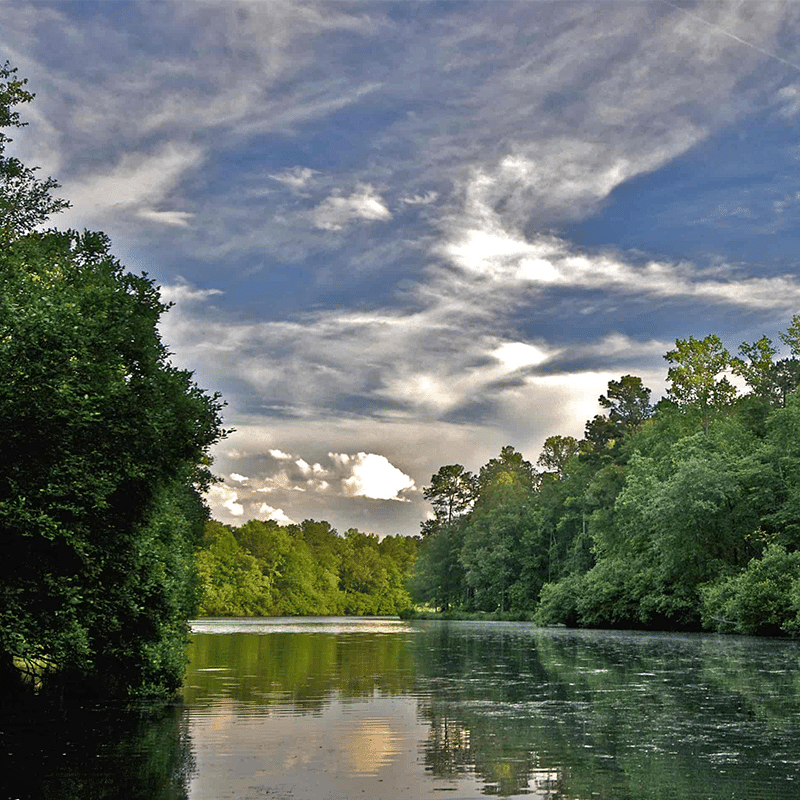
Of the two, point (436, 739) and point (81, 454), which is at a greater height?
→ point (81, 454)

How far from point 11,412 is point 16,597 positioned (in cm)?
348

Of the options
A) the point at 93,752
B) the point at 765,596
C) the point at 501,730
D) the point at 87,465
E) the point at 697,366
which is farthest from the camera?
the point at 697,366

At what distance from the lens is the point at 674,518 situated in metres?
70.9

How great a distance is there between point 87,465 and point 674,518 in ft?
196

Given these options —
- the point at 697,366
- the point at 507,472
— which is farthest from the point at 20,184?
the point at 507,472

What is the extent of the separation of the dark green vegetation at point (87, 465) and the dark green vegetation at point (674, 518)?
40.1 m

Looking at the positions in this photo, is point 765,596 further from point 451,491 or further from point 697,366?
point 451,491

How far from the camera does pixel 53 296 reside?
56.8 ft

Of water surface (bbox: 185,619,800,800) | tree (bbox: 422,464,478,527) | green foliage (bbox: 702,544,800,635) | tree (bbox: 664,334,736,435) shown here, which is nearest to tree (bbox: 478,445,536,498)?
tree (bbox: 422,464,478,527)

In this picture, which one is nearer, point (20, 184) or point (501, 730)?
point (501, 730)

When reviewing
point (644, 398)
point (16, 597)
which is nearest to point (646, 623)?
point (644, 398)

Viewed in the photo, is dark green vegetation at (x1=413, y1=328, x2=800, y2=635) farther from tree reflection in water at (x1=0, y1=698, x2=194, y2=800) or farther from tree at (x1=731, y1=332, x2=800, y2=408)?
tree reflection in water at (x1=0, y1=698, x2=194, y2=800)

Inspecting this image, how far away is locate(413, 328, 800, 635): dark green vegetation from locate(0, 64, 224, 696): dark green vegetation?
4005 centimetres

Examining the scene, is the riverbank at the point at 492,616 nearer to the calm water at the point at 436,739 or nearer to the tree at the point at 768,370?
the tree at the point at 768,370
